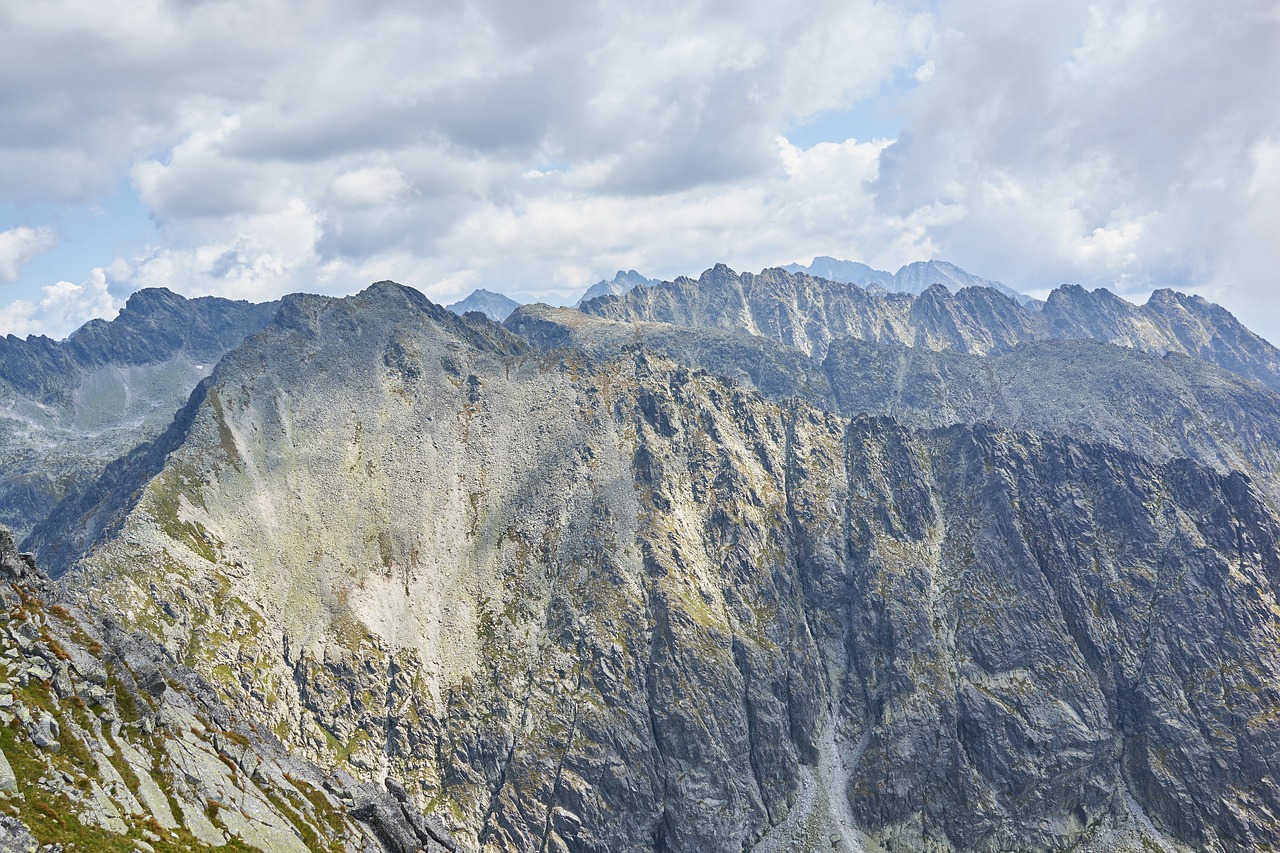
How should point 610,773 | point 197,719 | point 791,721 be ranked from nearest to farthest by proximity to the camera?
point 197,719 → point 610,773 → point 791,721

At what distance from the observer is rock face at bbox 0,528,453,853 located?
123ft

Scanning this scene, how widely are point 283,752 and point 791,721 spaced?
5700 inches

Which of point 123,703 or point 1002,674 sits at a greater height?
point 1002,674

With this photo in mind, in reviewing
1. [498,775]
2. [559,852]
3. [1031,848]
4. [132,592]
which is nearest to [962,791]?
[1031,848]

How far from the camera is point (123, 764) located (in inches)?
1804

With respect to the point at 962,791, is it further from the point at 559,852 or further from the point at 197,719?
the point at 197,719

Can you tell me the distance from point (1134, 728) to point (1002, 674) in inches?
1323

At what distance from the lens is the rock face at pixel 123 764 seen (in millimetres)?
37500

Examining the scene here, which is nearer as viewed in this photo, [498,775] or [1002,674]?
[498,775]

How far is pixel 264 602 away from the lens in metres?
165

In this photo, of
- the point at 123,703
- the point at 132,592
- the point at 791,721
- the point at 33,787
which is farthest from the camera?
the point at 791,721

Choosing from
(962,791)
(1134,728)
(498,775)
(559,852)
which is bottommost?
(559,852)

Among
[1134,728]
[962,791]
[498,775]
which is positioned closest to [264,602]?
[498,775]

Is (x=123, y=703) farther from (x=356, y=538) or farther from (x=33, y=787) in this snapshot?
(x=356, y=538)
